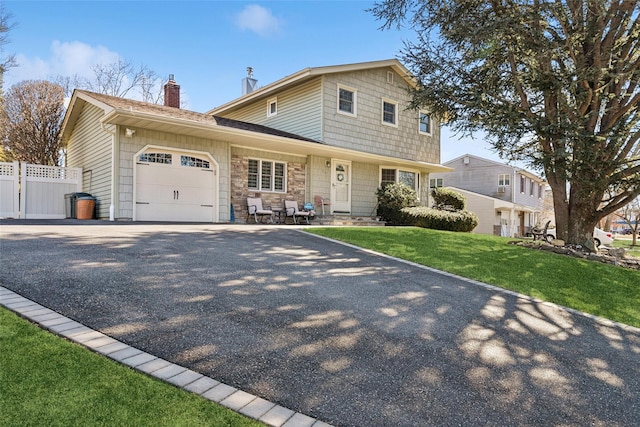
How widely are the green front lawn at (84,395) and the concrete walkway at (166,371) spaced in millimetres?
82

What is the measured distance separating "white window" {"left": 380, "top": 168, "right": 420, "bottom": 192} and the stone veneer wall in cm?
433

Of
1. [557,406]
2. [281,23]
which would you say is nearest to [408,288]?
[557,406]

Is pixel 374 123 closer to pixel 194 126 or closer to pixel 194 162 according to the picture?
pixel 194 162

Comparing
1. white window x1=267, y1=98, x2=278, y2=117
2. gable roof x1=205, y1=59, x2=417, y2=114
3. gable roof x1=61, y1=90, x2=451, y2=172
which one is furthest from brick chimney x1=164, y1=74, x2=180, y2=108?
white window x1=267, y1=98, x2=278, y2=117

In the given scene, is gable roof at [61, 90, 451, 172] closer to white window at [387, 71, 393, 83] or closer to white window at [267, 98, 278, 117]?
white window at [267, 98, 278, 117]

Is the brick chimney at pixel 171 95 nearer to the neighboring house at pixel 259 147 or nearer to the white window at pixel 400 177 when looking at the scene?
the neighboring house at pixel 259 147

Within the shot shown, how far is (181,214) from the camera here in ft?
42.4

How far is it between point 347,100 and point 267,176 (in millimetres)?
5036

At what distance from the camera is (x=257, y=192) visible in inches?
582

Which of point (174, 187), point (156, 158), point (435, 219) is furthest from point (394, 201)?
point (156, 158)

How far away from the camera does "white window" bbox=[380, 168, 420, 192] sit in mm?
18494

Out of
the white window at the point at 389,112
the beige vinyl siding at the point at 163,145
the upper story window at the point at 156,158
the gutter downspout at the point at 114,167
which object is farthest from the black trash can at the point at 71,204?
the white window at the point at 389,112

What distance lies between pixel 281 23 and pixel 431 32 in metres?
6.34

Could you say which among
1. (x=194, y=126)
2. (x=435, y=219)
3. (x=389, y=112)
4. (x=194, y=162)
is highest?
(x=389, y=112)
